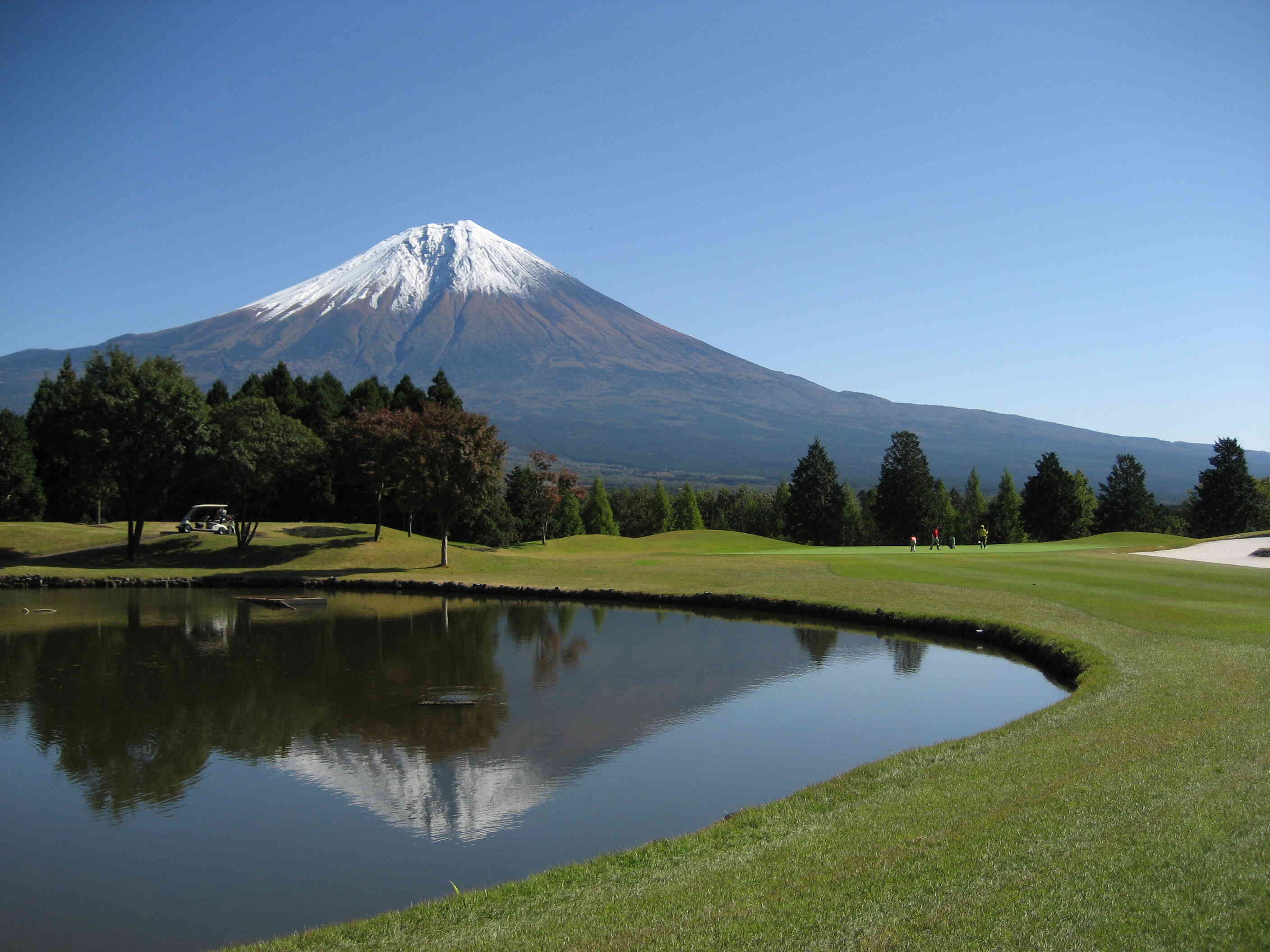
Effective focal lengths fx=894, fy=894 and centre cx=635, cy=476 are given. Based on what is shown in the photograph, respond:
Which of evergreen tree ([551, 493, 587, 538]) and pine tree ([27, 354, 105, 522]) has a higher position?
pine tree ([27, 354, 105, 522])

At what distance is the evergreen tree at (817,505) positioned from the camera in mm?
79125

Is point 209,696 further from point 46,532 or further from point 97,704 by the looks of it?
point 46,532

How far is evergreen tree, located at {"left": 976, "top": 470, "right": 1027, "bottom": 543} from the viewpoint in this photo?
89.3 metres

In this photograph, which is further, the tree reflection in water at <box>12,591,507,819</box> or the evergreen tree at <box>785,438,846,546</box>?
the evergreen tree at <box>785,438,846,546</box>

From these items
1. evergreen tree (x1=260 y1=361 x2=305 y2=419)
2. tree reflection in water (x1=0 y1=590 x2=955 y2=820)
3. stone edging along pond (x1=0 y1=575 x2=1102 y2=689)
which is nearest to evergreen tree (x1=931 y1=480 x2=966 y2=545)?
evergreen tree (x1=260 y1=361 x2=305 y2=419)

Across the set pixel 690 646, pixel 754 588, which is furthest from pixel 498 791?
pixel 754 588

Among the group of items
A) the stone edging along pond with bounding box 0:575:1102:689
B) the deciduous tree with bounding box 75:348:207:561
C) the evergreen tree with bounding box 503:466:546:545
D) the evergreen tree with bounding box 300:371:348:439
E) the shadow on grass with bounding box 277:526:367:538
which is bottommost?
the stone edging along pond with bounding box 0:575:1102:689

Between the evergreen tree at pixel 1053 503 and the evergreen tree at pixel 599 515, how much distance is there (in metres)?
38.9

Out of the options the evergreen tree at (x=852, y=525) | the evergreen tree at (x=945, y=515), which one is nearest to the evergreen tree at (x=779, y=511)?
the evergreen tree at (x=852, y=525)

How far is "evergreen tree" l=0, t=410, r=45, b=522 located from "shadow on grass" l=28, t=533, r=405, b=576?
1926 cm

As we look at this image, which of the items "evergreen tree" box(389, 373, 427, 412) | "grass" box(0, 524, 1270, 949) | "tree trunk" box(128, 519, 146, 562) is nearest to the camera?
"grass" box(0, 524, 1270, 949)

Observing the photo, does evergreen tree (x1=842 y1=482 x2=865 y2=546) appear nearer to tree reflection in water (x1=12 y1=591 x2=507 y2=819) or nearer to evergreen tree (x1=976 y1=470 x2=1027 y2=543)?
evergreen tree (x1=976 y1=470 x2=1027 y2=543)

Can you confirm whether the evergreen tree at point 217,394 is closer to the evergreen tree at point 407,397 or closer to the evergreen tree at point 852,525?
the evergreen tree at point 407,397

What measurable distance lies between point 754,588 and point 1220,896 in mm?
26357
